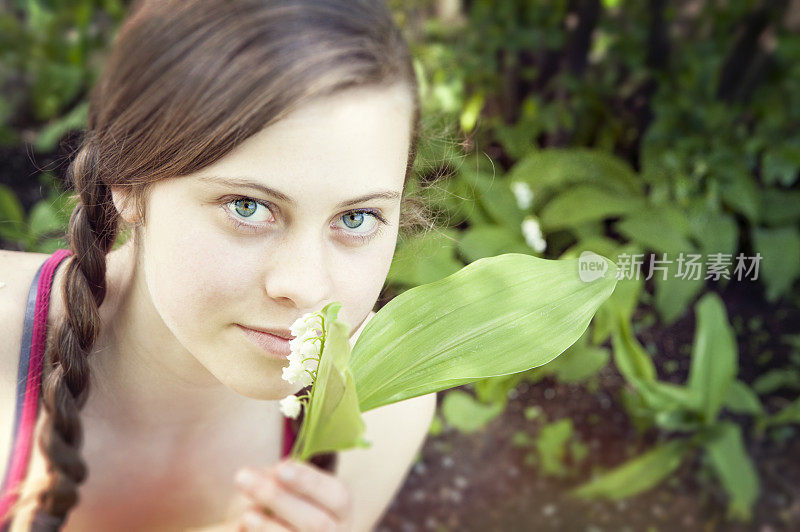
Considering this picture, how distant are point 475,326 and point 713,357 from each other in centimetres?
116

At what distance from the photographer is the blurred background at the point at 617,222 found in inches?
55.8

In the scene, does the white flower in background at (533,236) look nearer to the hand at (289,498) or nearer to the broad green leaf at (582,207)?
the broad green leaf at (582,207)

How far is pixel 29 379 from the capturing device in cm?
54

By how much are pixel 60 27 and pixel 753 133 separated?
6.74 feet

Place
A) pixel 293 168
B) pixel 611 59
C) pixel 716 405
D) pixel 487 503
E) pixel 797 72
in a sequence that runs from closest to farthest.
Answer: pixel 293 168 < pixel 716 405 < pixel 487 503 < pixel 797 72 < pixel 611 59

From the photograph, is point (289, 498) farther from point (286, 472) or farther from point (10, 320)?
point (10, 320)

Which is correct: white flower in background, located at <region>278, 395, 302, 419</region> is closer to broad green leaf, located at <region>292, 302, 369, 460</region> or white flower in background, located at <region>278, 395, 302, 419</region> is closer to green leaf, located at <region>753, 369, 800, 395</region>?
broad green leaf, located at <region>292, 302, 369, 460</region>

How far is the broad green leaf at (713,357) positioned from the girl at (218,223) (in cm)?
106

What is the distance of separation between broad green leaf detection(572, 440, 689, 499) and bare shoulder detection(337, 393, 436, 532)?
30.9 inches

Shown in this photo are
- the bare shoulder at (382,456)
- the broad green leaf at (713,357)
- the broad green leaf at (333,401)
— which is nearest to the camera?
the broad green leaf at (333,401)

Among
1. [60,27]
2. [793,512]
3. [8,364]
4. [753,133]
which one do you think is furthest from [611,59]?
[8,364]

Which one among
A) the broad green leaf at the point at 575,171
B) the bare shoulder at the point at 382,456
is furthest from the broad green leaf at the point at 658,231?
the bare shoulder at the point at 382,456

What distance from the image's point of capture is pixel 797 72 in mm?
1659

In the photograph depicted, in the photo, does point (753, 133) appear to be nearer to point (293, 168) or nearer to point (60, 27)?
point (293, 168)
